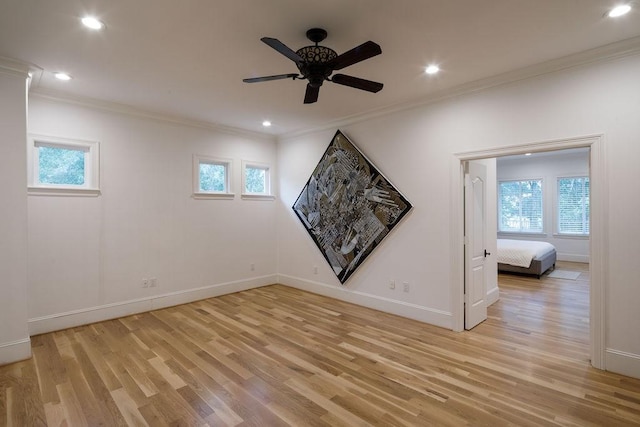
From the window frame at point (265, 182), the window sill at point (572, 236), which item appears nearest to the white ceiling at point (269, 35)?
the window frame at point (265, 182)

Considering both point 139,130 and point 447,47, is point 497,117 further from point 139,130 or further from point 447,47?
point 139,130

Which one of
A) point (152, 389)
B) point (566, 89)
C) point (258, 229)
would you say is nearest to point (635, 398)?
point (566, 89)

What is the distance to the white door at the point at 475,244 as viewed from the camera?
379cm

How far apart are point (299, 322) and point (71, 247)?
2953 millimetres

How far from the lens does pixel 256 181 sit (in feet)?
19.7

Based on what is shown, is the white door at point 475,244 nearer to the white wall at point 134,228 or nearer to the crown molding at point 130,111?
the white wall at point 134,228

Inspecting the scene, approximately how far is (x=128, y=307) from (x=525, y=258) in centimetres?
714

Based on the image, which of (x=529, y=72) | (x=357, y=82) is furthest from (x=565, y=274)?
(x=357, y=82)

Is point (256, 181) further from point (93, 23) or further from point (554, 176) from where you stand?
point (554, 176)

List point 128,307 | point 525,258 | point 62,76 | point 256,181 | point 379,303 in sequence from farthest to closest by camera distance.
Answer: point 525,258, point 256,181, point 379,303, point 128,307, point 62,76

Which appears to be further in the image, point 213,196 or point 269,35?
point 213,196

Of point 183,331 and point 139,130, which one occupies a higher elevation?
point 139,130

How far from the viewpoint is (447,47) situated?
2.77 metres

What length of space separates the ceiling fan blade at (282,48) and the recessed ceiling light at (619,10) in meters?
2.23
